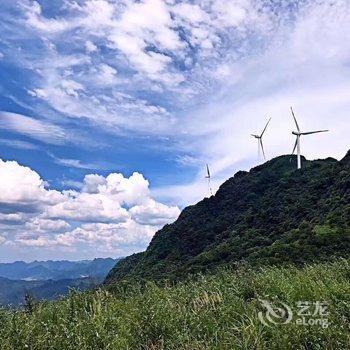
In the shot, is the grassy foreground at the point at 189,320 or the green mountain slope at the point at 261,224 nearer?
the grassy foreground at the point at 189,320

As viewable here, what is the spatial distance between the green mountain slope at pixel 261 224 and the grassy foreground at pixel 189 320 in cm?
3794

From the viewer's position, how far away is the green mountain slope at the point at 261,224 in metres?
62.4

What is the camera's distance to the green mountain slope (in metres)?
62.4

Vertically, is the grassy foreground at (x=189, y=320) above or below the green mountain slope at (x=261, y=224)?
below

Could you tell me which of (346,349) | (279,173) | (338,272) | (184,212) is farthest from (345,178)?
(346,349)

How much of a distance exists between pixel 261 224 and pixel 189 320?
10241cm

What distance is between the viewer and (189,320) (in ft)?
33.6

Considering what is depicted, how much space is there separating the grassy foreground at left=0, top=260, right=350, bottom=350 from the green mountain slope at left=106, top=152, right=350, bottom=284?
37.9 m

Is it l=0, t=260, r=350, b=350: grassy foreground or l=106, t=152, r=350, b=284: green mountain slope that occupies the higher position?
l=106, t=152, r=350, b=284: green mountain slope

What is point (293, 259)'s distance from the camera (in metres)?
50.7

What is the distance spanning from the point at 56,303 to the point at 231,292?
5.02 meters

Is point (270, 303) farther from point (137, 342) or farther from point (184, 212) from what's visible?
point (184, 212)

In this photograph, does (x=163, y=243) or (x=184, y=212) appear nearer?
(x=163, y=243)

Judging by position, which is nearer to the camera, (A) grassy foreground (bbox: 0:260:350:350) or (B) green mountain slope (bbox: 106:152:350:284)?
(A) grassy foreground (bbox: 0:260:350:350)
